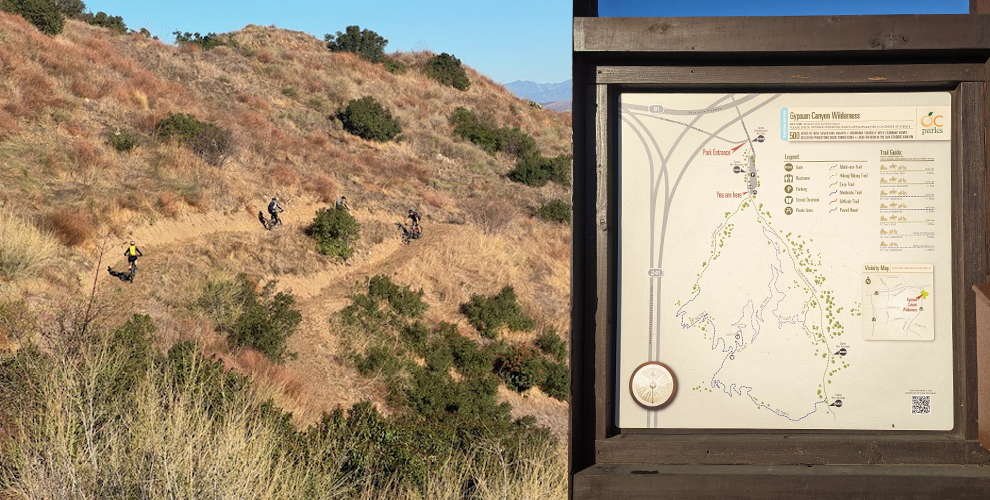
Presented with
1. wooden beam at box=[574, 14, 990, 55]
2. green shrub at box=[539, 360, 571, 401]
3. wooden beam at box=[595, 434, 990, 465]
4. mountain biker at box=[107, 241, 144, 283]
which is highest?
wooden beam at box=[574, 14, 990, 55]

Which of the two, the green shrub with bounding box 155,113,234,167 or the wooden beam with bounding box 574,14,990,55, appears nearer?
the wooden beam with bounding box 574,14,990,55

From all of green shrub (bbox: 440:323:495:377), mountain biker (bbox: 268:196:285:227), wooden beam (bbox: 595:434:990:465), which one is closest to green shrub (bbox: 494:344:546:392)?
green shrub (bbox: 440:323:495:377)

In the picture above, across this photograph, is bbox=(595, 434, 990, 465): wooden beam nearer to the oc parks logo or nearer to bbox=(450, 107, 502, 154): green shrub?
the oc parks logo

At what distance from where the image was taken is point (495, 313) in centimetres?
1389

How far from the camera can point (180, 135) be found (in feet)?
53.8

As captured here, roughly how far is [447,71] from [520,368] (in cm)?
2210

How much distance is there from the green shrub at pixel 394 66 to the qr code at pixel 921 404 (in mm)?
30687

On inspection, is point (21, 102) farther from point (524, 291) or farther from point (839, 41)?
point (839, 41)

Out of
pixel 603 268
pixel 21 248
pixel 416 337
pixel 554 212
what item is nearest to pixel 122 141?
pixel 21 248

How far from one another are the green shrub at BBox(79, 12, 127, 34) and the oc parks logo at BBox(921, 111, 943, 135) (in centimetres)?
2946

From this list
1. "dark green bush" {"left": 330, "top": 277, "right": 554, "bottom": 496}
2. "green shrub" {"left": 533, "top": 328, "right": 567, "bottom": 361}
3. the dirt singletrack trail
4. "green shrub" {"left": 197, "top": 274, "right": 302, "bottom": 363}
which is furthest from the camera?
"green shrub" {"left": 533, "top": 328, "right": 567, "bottom": 361}

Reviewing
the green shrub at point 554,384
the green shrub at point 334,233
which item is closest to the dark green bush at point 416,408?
the green shrub at point 554,384

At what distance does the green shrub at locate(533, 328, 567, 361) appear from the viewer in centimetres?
1351

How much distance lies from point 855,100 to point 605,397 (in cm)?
110
